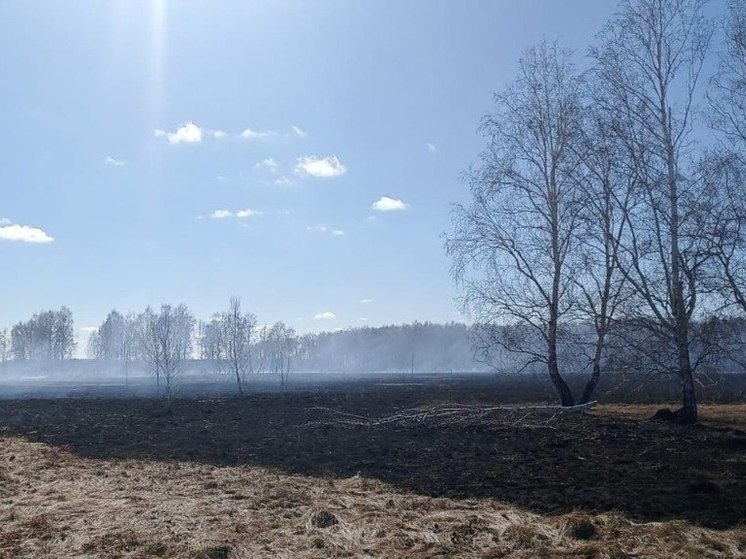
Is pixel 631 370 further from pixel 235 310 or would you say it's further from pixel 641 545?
pixel 235 310

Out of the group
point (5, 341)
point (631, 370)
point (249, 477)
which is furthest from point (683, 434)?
point (5, 341)

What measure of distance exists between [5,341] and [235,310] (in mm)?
126142

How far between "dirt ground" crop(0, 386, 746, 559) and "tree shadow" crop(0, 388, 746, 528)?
0.15 ft

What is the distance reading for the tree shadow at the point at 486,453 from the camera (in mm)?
8547

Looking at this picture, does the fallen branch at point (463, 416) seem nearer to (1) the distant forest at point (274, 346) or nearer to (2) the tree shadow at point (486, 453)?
(2) the tree shadow at point (486, 453)

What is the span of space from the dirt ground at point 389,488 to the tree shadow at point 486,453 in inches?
1.8

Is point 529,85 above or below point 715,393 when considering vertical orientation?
above

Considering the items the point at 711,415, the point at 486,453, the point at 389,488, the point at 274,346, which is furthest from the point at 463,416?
the point at 274,346

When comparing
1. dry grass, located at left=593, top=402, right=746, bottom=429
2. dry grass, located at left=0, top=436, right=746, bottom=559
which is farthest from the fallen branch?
dry grass, located at left=0, top=436, right=746, bottom=559

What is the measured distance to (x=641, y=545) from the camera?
623cm

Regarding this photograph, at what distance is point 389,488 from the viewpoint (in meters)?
9.81

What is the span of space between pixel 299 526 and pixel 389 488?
2.64m

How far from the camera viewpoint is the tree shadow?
28.0 ft

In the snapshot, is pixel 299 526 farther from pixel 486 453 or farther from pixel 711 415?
pixel 711 415
